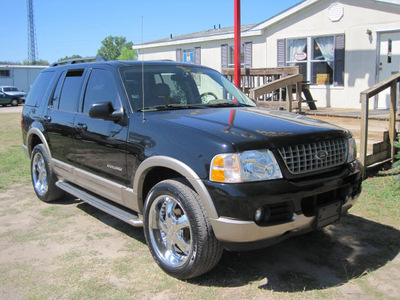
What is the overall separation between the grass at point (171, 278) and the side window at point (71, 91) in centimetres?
142

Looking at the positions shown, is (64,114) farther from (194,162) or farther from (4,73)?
(4,73)

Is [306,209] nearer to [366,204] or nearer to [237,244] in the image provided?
[237,244]

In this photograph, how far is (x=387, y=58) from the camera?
442 inches

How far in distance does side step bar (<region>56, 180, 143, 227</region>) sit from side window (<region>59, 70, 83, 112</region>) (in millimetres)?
977

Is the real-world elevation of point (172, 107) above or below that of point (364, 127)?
above

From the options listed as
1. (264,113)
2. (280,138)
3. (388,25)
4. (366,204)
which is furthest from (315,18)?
(280,138)

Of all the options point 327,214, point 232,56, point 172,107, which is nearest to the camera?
point 327,214

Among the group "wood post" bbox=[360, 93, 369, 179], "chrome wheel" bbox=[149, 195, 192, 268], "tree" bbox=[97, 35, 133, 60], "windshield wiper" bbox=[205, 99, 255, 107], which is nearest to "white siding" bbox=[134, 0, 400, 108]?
"wood post" bbox=[360, 93, 369, 179]

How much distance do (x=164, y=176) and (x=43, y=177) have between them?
2830 millimetres

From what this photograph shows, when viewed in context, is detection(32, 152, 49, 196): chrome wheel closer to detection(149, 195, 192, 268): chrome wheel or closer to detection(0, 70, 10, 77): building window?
detection(149, 195, 192, 268): chrome wheel

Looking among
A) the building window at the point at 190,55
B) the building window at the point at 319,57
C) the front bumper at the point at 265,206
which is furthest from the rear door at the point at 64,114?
the building window at the point at 190,55

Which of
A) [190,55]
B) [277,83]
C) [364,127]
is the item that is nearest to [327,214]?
[364,127]

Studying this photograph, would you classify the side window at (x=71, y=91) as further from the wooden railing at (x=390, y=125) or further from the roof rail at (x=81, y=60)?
the wooden railing at (x=390, y=125)

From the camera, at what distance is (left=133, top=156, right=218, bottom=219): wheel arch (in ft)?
9.80
